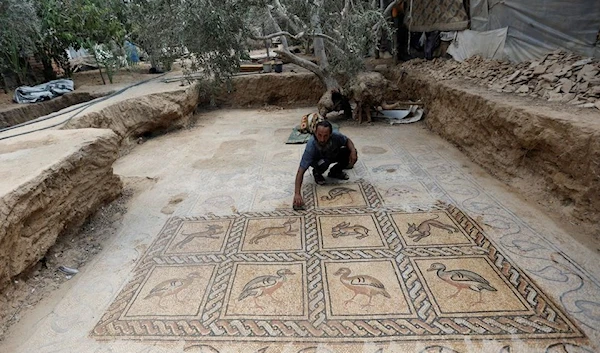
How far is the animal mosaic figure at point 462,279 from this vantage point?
2.15m

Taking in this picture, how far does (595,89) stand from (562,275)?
2.03m

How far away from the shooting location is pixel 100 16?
7289 millimetres

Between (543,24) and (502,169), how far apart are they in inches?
81.7

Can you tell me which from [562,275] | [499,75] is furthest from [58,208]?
[499,75]

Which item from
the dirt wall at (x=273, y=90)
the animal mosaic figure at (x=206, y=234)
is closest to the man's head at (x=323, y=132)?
the animal mosaic figure at (x=206, y=234)

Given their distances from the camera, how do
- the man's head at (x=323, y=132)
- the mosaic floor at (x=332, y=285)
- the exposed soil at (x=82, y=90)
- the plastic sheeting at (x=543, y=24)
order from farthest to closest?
the exposed soil at (x=82, y=90) → the plastic sheeting at (x=543, y=24) → the man's head at (x=323, y=132) → the mosaic floor at (x=332, y=285)

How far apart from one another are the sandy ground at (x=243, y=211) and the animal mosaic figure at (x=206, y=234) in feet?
0.79

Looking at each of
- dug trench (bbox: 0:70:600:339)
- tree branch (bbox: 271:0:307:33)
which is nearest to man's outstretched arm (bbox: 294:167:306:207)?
dug trench (bbox: 0:70:600:339)

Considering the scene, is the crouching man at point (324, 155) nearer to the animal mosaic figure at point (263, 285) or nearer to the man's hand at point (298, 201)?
the man's hand at point (298, 201)

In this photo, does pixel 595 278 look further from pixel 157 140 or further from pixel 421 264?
pixel 157 140

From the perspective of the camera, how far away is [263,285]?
2.29m

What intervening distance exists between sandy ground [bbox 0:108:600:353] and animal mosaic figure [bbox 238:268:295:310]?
345mm

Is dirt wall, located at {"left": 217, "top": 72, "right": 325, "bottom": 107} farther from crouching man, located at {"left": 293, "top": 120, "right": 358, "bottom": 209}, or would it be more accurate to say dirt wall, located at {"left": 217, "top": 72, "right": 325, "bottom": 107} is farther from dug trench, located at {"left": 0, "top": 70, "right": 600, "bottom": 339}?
crouching man, located at {"left": 293, "top": 120, "right": 358, "bottom": 209}

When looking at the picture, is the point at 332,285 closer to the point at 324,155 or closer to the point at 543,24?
the point at 324,155
